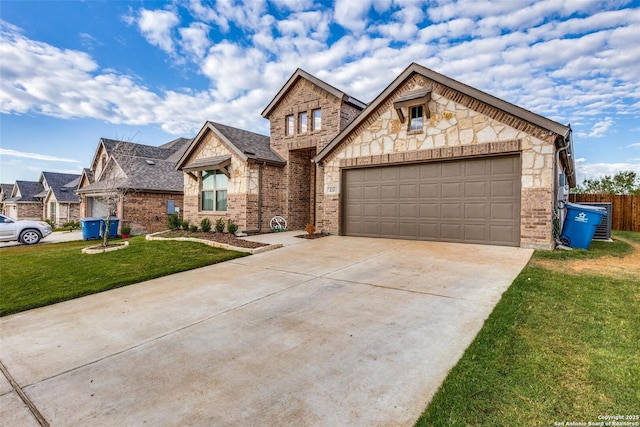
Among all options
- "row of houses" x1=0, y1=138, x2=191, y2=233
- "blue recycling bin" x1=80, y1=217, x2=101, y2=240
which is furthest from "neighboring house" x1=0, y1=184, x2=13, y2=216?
"blue recycling bin" x1=80, y1=217, x2=101, y2=240

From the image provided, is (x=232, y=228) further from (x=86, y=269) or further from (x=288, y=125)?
(x=288, y=125)

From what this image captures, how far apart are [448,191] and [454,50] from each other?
20.1 ft

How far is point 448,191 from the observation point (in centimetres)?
970

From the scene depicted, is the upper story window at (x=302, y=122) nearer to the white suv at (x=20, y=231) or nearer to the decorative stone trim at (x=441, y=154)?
the decorative stone trim at (x=441, y=154)

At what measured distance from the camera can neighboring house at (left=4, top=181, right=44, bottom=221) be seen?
37094mm

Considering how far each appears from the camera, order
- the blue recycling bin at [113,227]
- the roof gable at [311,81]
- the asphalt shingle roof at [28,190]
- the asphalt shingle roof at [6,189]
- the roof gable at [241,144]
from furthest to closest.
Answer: the asphalt shingle roof at [6,189], the asphalt shingle roof at [28,190], the blue recycling bin at [113,227], the roof gable at [311,81], the roof gable at [241,144]

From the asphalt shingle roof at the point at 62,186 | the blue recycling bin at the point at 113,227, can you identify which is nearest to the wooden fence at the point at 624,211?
the blue recycling bin at the point at 113,227

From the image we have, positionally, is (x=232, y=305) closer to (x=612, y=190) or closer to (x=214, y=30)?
(x=214, y=30)

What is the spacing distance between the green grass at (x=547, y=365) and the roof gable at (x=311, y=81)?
1215 centimetres

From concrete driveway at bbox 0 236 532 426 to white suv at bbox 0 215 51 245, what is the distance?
15.4 m

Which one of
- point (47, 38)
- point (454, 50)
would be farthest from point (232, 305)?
point (47, 38)

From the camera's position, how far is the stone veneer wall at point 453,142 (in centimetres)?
816

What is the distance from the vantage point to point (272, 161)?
1470cm

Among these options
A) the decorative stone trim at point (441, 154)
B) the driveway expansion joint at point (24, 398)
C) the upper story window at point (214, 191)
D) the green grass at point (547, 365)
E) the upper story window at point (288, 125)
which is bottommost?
the driveway expansion joint at point (24, 398)
